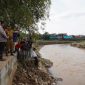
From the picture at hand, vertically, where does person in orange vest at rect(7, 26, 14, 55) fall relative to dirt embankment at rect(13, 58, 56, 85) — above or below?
above

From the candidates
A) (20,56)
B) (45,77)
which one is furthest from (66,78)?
(20,56)

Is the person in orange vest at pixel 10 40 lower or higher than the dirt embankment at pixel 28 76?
higher

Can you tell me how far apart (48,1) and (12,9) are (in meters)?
3.00

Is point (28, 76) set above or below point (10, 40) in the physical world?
below

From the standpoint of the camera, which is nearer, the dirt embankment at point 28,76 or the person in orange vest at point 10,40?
the person in orange vest at point 10,40

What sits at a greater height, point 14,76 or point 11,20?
point 11,20

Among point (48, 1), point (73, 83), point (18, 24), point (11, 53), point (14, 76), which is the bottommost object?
point (73, 83)

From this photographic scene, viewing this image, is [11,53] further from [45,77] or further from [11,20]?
[45,77]

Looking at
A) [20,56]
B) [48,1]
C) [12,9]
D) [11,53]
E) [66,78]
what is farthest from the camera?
[66,78]

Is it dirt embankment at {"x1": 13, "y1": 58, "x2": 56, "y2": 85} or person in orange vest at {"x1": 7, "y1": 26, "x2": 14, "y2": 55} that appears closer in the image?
person in orange vest at {"x1": 7, "y1": 26, "x2": 14, "y2": 55}

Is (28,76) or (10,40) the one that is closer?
(10,40)

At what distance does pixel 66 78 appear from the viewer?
62.9 ft

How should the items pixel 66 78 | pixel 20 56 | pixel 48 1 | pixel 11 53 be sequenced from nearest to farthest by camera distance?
pixel 11 53
pixel 20 56
pixel 48 1
pixel 66 78

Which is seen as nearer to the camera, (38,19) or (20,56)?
(20,56)
